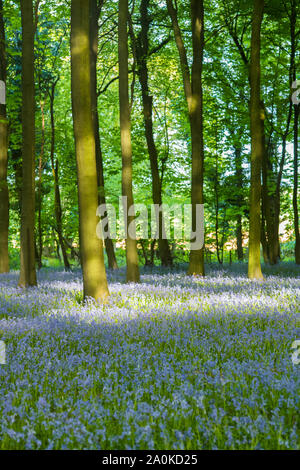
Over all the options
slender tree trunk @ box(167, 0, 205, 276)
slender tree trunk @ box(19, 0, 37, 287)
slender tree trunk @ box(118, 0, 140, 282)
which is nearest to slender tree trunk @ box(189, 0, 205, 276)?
slender tree trunk @ box(167, 0, 205, 276)

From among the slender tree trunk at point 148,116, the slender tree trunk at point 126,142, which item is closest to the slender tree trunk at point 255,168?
the slender tree trunk at point 126,142

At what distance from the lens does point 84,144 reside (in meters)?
7.92

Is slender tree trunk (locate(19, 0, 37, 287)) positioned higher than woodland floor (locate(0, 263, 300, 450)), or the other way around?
slender tree trunk (locate(19, 0, 37, 287))

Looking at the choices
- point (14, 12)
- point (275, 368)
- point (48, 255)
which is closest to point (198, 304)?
point (275, 368)

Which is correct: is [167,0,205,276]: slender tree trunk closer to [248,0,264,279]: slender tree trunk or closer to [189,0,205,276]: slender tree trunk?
[189,0,205,276]: slender tree trunk

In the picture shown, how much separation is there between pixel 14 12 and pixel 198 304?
45.9 feet

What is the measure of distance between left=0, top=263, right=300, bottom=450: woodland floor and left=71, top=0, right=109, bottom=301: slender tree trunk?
1.22 m

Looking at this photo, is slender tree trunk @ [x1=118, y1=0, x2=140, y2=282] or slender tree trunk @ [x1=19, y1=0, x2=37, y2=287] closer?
slender tree trunk @ [x1=19, y1=0, x2=37, y2=287]

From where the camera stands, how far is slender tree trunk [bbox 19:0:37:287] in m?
10.9

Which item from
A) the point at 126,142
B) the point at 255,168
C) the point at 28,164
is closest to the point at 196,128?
the point at 126,142

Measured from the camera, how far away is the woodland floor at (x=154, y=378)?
2.77 meters

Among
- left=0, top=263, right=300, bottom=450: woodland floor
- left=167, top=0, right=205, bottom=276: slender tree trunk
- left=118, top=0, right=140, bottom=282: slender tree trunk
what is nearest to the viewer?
left=0, top=263, right=300, bottom=450: woodland floor

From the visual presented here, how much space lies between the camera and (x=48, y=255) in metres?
38.9

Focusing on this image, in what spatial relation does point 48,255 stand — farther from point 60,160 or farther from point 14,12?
point 14,12
